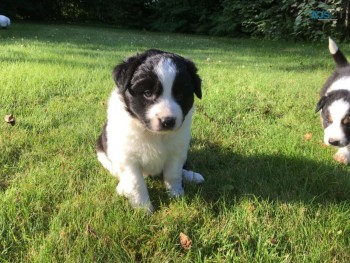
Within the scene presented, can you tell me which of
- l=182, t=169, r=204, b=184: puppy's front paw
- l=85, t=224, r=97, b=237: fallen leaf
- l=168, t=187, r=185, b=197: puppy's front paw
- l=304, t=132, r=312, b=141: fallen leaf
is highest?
l=304, t=132, r=312, b=141: fallen leaf

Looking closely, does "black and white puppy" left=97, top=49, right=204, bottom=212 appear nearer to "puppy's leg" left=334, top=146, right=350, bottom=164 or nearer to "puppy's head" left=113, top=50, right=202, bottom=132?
"puppy's head" left=113, top=50, right=202, bottom=132

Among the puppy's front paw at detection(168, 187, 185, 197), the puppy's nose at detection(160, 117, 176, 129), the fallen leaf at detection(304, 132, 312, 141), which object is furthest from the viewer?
the fallen leaf at detection(304, 132, 312, 141)

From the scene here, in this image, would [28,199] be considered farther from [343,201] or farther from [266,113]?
[266,113]

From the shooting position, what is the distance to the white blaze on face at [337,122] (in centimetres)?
354

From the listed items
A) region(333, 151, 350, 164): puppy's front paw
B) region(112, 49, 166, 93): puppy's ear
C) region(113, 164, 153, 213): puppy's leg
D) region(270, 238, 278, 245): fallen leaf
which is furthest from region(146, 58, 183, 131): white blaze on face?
region(333, 151, 350, 164): puppy's front paw

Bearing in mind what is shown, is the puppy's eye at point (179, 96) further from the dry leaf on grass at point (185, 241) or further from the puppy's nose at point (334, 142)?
the puppy's nose at point (334, 142)

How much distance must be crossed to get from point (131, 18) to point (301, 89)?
78.0 feet

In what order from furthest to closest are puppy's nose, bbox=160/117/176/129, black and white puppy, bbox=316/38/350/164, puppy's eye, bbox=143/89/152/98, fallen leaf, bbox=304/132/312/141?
1. fallen leaf, bbox=304/132/312/141
2. black and white puppy, bbox=316/38/350/164
3. puppy's eye, bbox=143/89/152/98
4. puppy's nose, bbox=160/117/176/129

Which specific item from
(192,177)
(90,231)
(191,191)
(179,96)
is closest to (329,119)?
(192,177)

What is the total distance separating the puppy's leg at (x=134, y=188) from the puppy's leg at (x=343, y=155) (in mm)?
1877

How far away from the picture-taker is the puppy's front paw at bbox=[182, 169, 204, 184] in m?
2.90

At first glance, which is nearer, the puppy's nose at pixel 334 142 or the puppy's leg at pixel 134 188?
the puppy's leg at pixel 134 188

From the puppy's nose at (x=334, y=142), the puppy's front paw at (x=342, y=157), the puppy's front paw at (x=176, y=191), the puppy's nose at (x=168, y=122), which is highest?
the puppy's nose at (x=168, y=122)

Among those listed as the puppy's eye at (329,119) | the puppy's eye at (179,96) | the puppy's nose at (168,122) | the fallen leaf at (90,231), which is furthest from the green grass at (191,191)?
the puppy's eye at (179,96)
